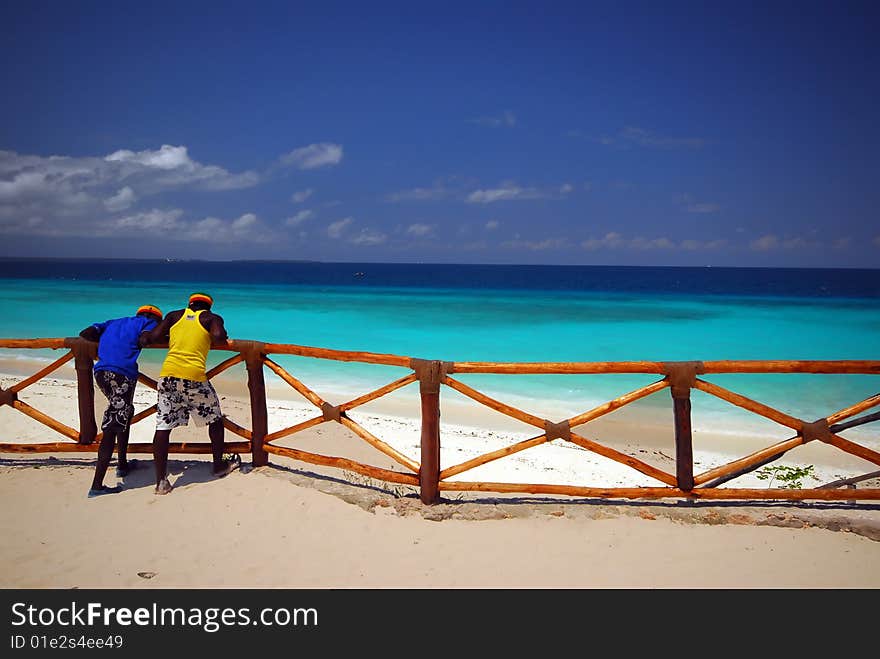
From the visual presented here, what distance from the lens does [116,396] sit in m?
4.55

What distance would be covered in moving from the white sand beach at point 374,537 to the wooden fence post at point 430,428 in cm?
18

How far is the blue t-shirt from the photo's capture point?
4.54 m

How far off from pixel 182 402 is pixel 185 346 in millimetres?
501

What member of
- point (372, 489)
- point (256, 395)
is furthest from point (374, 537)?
point (256, 395)

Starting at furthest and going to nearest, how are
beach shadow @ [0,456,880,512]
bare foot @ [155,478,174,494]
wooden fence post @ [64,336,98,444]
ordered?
wooden fence post @ [64,336,98,444] < bare foot @ [155,478,174,494] < beach shadow @ [0,456,880,512]

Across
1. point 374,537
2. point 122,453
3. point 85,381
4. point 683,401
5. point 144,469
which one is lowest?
point 374,537

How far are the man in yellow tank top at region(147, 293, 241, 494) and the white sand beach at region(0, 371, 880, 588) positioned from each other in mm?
442

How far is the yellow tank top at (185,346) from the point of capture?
4.49 m

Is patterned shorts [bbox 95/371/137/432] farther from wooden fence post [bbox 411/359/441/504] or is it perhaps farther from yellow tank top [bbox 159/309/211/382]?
wooden fence post [bbox 411/359/441/504]

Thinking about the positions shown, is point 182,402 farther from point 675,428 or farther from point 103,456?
point 675,428

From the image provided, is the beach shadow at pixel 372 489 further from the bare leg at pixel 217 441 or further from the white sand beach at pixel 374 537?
the bare leg at pixel 217 441

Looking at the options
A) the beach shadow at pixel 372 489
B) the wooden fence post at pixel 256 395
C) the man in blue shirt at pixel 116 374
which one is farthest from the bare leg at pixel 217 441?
the man in blue shirt at pixel 116 374

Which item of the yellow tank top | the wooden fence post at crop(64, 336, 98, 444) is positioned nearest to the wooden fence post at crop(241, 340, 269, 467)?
the yellow tank top
